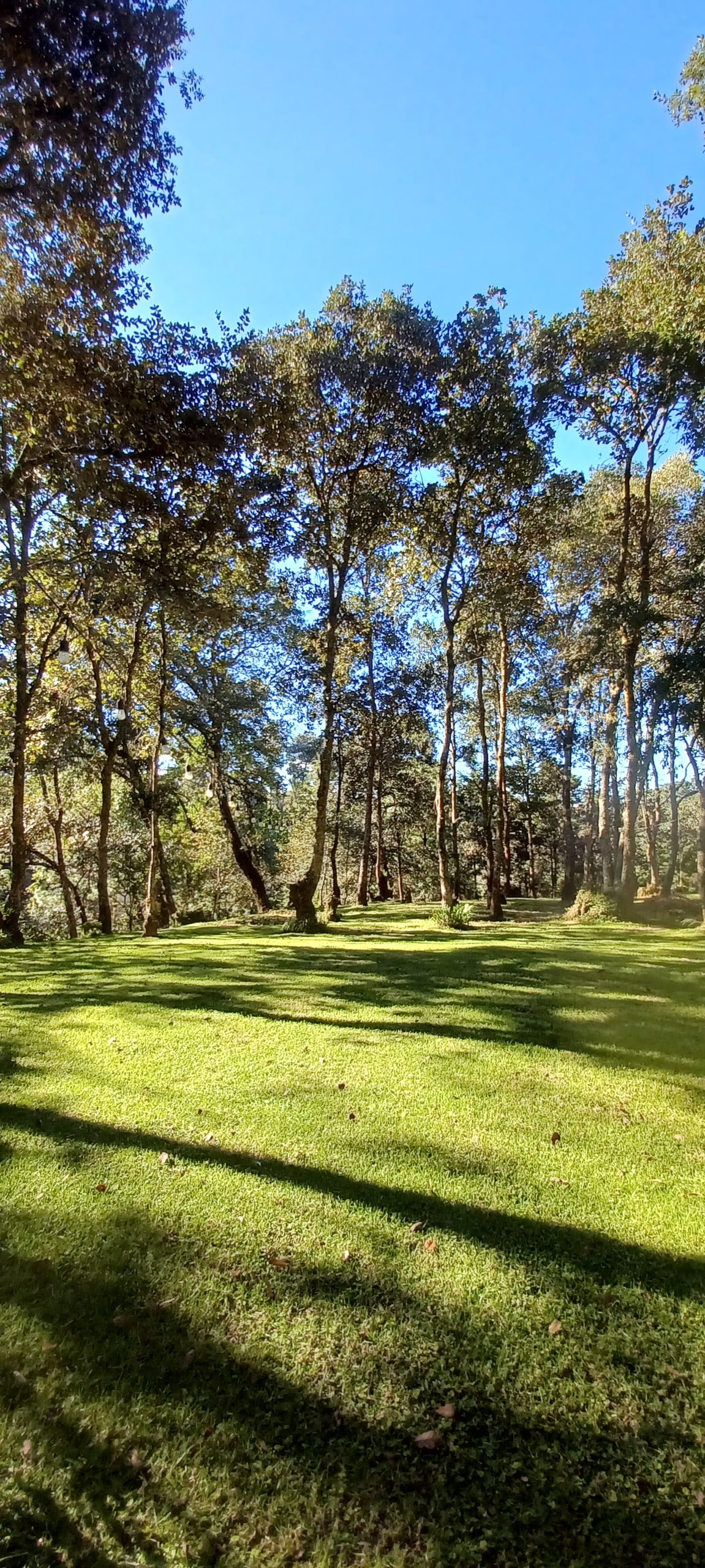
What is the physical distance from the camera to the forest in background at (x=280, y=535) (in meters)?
7.00

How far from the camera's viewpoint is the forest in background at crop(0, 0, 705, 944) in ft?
23.0

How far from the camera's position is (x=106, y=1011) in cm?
629

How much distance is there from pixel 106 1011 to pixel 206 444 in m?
6.28

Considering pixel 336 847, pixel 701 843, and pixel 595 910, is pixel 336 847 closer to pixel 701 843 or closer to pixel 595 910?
pixel 595 910

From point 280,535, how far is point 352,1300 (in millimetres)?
10477

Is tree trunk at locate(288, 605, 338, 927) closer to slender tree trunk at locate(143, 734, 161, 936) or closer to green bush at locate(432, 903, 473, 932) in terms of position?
green bush at locate(432, 903, 473, 932)

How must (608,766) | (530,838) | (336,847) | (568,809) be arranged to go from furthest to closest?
(530,838) < (568,809) < (336,847) < (608,766)

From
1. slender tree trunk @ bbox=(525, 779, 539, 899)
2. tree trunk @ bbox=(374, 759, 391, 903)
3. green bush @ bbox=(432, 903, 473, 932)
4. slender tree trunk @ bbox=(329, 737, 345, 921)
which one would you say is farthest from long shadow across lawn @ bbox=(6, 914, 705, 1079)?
slender tree trunk @ bbox=(525, 779, 539, 899)

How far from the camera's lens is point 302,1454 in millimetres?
1908

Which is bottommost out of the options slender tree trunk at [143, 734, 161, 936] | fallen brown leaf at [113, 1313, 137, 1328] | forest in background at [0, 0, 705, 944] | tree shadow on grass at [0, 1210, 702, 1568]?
tree shadow on grass at [0, 1210, 702, 1568]

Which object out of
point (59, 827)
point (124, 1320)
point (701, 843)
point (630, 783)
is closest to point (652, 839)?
point (701, 843)

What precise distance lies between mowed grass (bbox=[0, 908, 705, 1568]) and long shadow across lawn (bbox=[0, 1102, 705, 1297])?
0.02 m

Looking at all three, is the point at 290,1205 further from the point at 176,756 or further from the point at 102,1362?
the point at 176,756

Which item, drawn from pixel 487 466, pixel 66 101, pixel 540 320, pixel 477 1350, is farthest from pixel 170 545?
pixel 540 320
